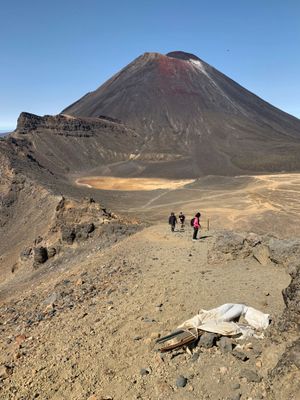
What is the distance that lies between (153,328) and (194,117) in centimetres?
9930

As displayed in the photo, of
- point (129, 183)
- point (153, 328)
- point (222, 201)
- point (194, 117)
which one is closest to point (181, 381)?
point (153, 328)

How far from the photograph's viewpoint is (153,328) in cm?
847

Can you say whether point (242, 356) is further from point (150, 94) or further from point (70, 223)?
point (150, 94)

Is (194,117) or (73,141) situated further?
(194,117)

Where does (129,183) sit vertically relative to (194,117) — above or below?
below

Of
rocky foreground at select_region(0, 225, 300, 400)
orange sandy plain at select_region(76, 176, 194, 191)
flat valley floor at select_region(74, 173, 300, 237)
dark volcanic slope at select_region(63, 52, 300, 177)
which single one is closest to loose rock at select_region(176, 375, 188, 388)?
rocky foreground at select_region(0, 225, 300, 400)

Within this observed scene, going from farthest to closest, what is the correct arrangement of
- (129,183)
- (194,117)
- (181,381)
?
(194,117)
(129,183)
(181,381)

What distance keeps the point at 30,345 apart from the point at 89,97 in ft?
456

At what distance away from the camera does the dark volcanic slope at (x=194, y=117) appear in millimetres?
79000

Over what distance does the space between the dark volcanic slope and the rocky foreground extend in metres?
60.0

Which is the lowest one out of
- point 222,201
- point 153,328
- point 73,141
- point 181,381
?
point 222,201

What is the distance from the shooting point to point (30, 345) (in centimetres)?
911

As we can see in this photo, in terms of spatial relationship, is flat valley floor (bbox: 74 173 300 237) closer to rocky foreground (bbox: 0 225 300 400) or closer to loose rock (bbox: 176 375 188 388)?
rocky foreground (bbox: 0 225 300 400)

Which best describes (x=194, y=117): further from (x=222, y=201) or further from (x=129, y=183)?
(x=222, y=201)
